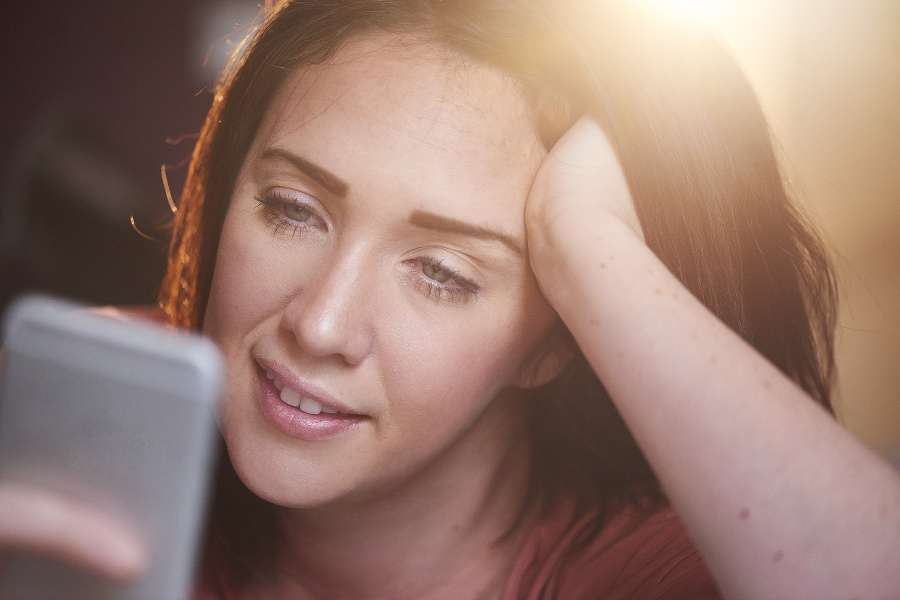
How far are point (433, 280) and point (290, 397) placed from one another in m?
0.19

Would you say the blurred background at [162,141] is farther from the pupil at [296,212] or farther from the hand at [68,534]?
the hand at [68,534]

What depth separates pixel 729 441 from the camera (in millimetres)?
509

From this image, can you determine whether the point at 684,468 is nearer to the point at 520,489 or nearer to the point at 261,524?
the point at 520,489

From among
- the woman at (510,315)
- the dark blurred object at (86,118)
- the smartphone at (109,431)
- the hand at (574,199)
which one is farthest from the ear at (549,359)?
the dark blurred object at (86,118)

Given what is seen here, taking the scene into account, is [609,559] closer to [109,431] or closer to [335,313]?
[335,313]

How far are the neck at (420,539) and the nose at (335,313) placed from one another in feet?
0.90

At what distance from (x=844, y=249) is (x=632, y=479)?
551mm

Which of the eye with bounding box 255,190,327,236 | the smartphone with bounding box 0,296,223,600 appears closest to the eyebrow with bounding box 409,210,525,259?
the eye with bounding box 255,190,327,236

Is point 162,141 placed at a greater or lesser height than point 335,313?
greater

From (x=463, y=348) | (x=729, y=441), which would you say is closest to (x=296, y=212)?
(x=463, y=348)

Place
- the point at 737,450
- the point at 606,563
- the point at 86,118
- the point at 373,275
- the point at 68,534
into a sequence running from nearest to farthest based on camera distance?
the point at 68,534, the point at 737,450, the point at 373,275, the point at 606,563, the point at 86,118

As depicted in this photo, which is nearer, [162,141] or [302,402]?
[302,402]

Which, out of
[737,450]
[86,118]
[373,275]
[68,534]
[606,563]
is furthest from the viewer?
[86,118]

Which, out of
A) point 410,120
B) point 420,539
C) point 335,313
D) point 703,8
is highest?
point 703,8
